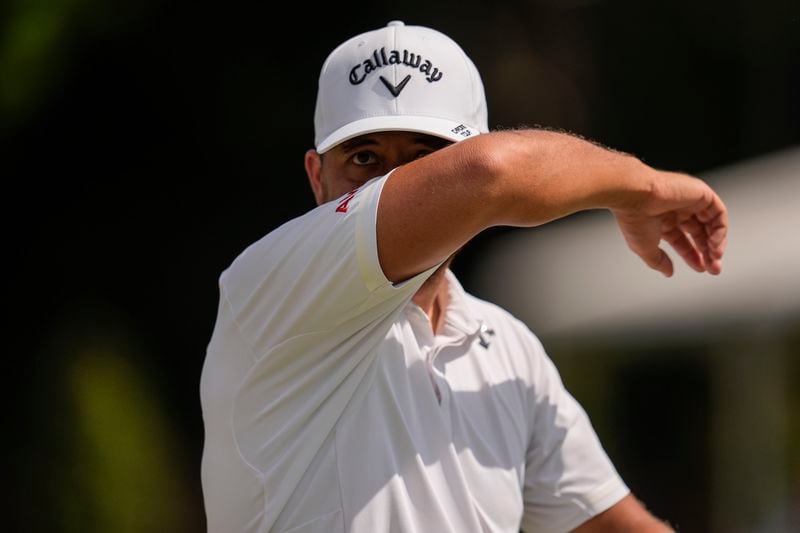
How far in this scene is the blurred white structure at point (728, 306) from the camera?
6.26 meters

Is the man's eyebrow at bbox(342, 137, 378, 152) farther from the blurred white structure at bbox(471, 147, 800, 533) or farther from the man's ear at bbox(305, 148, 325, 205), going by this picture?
the blurred white structure at bbox(471, 147, 800, 533)

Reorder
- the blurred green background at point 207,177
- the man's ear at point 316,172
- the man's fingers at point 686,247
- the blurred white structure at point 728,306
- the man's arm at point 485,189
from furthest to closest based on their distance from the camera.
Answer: the blurred green background at point 207,177 → the blurred white structure at point 728,306 → the man's ear at point 316,172 → the man's fingers at point 686,247 → the man's arm at point 485,189

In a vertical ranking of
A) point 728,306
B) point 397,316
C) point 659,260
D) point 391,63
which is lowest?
point 728,306

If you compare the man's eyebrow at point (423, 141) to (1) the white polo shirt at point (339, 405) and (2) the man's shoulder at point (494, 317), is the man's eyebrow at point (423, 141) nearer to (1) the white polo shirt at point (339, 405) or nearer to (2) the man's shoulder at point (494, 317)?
(1) the white polo shirt at point (339, 405)

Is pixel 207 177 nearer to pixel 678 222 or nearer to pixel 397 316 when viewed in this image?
pixel 678 222

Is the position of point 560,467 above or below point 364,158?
below

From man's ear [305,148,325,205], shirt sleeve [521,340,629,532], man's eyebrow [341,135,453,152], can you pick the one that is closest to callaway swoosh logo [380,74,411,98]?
man's eyebrow [341,135,453,152]

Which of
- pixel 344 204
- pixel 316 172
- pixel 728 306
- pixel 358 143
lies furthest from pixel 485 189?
pixel 728 306

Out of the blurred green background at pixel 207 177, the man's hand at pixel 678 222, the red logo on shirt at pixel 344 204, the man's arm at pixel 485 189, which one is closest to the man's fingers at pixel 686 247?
the man's hand at pixel 678 222

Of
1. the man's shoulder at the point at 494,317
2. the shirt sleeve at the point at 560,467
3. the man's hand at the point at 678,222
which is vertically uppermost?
the man's hand at the point at 678,222

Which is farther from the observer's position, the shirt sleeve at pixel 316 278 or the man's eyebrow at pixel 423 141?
the man's eyebrow at pixel 423 141

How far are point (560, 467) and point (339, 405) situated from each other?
90cm

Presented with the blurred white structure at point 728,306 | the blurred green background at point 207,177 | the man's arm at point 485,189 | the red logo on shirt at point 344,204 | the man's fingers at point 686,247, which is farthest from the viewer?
the blurred green background at point 207,177

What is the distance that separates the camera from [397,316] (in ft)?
8.09
